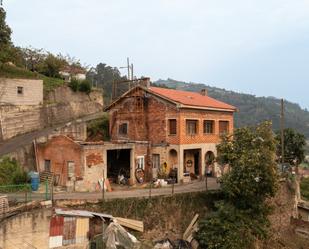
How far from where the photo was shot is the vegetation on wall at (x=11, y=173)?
2623 cm

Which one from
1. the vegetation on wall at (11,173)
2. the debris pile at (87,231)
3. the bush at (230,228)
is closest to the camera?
the debris pile at (87,231)

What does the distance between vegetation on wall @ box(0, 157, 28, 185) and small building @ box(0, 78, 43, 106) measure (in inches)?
277

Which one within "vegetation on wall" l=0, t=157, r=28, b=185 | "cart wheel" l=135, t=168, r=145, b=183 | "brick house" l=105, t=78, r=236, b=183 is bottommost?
"cart wheel" l=135, t=168, r=145, b=183

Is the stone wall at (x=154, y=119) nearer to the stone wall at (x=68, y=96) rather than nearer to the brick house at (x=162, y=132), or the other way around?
the brick house at (x=162, y=132)

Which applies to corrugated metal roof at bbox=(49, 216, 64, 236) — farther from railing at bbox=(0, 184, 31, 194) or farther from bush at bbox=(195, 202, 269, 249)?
bush at bbox=(195, 202, 269, 249)

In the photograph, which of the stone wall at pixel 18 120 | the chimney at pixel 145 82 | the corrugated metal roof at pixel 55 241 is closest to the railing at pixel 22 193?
the corrugated metal roof at pixel 55 241

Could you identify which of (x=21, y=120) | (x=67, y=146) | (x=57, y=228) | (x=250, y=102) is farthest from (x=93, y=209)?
(x=250, y=102)

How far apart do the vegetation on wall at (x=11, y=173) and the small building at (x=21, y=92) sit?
277 inches

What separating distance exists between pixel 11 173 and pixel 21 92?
415 inches

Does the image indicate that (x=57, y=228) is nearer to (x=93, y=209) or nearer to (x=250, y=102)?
(x=93, y=209)

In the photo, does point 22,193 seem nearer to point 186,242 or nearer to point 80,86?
point 186,242

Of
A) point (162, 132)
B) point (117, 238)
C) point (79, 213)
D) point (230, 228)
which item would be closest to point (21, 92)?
point (162, 132)

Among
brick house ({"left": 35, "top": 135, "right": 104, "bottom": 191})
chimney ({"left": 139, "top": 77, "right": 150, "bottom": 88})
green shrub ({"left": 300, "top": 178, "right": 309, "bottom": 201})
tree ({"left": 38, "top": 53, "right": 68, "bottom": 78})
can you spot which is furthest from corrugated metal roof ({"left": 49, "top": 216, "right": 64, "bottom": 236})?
green shrub ({"left": 300, "top": 178, "right": 309, "bottom": 201})

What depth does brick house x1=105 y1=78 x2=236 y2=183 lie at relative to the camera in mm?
31973
